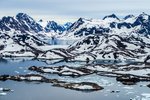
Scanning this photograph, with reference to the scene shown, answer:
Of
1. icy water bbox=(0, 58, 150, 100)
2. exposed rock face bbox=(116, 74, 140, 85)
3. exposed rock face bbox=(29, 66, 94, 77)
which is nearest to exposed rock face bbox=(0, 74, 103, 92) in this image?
icy water bbox=(0, 58, 150, 100)

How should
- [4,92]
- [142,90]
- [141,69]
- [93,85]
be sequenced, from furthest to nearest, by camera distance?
[141,69], [93,85], [142,90], [4,92]

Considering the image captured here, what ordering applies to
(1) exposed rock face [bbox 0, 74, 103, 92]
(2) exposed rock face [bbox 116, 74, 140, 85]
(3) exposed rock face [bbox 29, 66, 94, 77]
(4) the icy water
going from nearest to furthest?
1. (4) the icy water
2. (1) exposed rock face [bbox 0, 74, 103, 92]
3. (2) exposed rock face [bbox 116, 74, 140, 85]
4. (3) exposed rock face [bbox 29, 66, 94, 77]

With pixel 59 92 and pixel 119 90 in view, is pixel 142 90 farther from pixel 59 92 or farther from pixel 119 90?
pixel 59 92

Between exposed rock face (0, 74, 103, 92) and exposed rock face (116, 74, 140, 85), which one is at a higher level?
exposed rock face (0, 74, 103, 92)

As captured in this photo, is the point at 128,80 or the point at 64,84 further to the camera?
the point at 128,80

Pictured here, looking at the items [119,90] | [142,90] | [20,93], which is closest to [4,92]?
[20,93]

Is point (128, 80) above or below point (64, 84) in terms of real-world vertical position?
below

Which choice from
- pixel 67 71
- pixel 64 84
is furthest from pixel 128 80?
pixel 67 71

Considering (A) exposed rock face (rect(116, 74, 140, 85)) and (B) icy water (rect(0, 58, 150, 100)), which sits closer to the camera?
(B) icy water (rect(0, 58, 150, 100))

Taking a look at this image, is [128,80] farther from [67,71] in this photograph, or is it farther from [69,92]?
[67,71]

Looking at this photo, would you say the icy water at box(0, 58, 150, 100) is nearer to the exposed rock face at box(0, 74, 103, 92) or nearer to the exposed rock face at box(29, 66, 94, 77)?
the exposed rock face at box(0, 74, 103, 92)

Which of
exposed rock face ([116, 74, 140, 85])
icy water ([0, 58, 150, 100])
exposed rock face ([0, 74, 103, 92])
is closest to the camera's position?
icy water ([0, 58, 150, 100])
